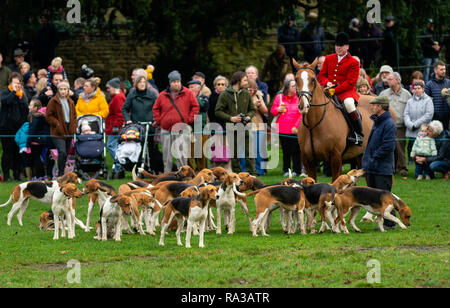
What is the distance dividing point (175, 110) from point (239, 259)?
9.07 m

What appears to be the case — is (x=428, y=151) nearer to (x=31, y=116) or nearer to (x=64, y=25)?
(x=31, y=116)

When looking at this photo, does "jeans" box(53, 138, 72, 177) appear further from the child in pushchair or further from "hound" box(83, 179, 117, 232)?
"hound" box(83, 179, 117, 232)

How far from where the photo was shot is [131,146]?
2109cm

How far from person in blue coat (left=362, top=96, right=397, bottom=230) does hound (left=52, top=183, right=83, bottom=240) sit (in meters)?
4.41

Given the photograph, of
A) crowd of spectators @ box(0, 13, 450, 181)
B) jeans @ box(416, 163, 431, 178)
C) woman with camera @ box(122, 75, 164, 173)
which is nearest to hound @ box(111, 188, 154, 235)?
crowd of spectators @ box(0, 13, 450, 181)

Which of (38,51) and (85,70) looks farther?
(38,51)

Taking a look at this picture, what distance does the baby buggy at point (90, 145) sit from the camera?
2134cm

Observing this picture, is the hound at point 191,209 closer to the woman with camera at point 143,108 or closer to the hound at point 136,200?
the hound at point 136,200

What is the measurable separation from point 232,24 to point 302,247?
16.4 metres

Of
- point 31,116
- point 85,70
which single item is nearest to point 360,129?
point 31,116

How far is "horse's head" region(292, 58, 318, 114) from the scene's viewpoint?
49.2 feet

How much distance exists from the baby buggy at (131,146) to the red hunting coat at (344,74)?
593 cm

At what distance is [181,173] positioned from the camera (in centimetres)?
1546

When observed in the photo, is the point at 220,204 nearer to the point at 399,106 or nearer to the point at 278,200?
the point at 278,200
